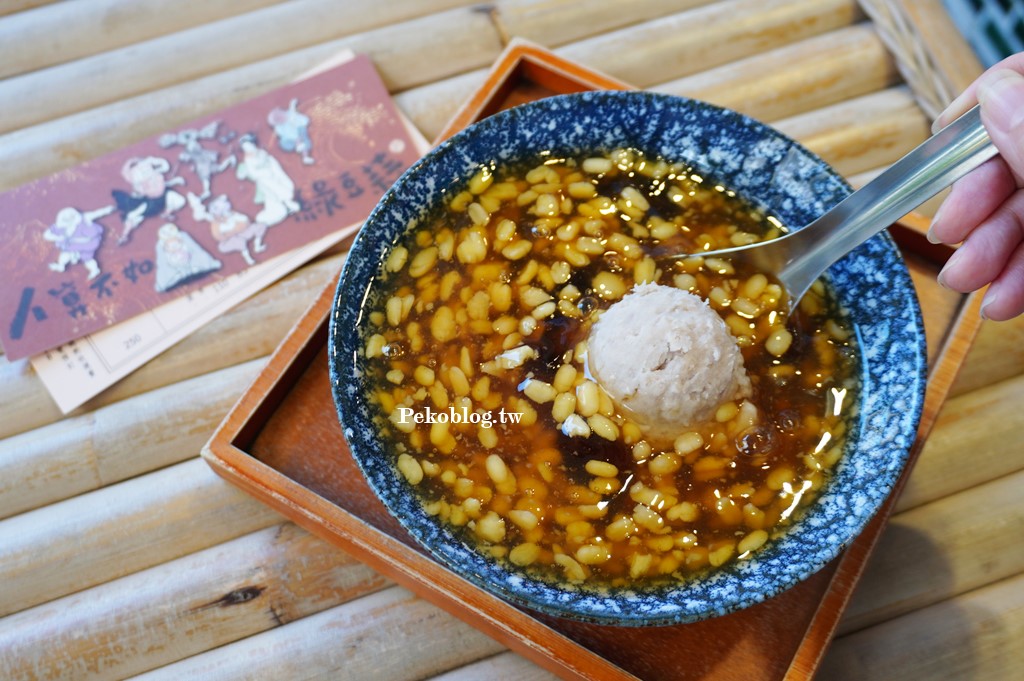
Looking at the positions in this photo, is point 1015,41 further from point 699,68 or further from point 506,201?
point 506,201

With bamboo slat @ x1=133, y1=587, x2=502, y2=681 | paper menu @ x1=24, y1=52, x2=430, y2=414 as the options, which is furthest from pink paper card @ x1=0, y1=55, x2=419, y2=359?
bamboo slat @ x1=133, y1=587, x2=502, y2=681

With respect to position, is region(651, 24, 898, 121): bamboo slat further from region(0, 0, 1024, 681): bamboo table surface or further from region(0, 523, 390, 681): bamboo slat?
region(0, 523, 390, 681): bamboo slat

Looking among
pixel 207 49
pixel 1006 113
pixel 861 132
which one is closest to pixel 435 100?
pixel 207 49

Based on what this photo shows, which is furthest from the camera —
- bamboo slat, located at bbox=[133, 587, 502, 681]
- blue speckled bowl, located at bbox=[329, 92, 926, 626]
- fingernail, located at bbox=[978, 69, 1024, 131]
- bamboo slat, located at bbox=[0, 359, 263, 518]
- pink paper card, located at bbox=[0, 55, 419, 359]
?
pink paper card, located at bbox=[0, 55, 419, 359]

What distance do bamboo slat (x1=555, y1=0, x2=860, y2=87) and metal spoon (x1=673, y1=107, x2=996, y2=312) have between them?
65 centimetres

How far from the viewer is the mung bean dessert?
3.67 ft

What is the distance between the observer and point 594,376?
47.5 inches

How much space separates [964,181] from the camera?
1199 millimetres

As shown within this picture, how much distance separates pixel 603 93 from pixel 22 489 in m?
1.22

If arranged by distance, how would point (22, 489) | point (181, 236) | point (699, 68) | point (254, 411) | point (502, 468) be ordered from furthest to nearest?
point (699, 68)
point (181, 236)
point (22, 489)
point (254, 411)
point (502, 468)

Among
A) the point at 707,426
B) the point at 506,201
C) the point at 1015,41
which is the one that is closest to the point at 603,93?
the point at 506,201

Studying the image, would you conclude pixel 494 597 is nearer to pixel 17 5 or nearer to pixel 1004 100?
pixel 1004 100

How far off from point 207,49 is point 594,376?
1188mm

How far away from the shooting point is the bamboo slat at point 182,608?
1311 mm
